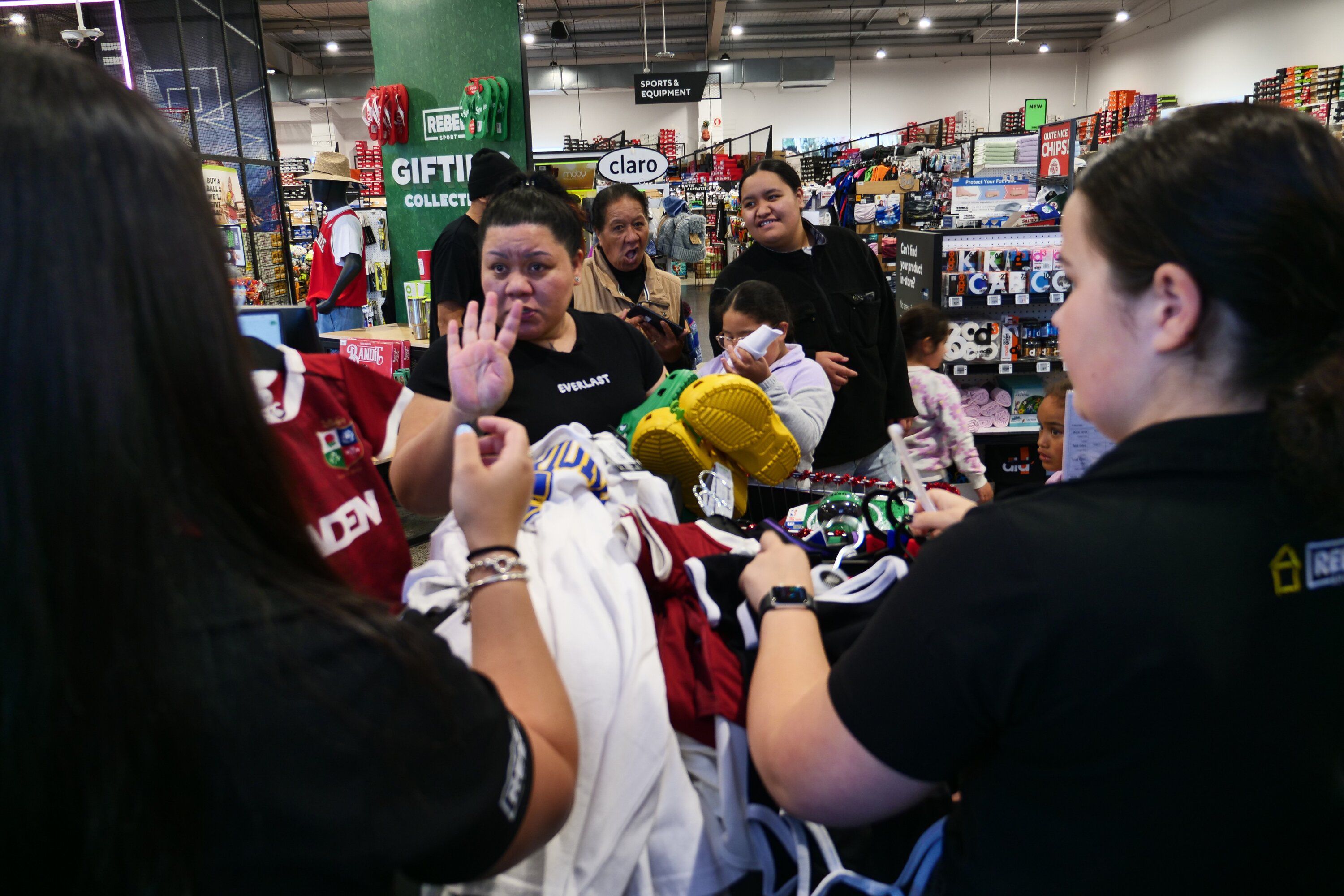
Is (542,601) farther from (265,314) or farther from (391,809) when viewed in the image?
(265,314)

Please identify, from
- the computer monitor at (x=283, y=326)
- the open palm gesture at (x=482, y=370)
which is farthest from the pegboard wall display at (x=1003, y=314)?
the open palm gesture at (x=482, y=370)

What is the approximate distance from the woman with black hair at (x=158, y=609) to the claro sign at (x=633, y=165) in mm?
5237

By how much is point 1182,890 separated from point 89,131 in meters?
1.11

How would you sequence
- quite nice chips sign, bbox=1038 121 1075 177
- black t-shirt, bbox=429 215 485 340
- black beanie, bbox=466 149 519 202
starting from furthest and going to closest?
1. quite nice chips sign, bbox=1038 121 1075 177
2. black beanie, bbox=466 149 519 202
3. black t-shirt, bbox=429 215 485 340

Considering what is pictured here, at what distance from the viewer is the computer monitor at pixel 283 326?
1976 millimetres

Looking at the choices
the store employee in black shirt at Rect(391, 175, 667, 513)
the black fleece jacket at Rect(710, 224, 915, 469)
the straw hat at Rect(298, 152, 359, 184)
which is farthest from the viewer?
the straw hat at Rect(298, 152, 359, 184)

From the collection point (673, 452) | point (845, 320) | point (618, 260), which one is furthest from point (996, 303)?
point (673, 452)

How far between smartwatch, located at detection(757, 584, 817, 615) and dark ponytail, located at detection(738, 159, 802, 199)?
236 centimetres

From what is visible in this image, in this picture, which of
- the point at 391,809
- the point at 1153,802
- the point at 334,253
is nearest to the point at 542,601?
the point at 391,809

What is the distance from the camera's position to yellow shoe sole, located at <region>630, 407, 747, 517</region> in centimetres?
165

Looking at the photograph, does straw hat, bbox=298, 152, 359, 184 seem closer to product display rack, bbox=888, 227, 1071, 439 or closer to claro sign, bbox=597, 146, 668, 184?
claro sign, bbox=597, 146, 668, 184

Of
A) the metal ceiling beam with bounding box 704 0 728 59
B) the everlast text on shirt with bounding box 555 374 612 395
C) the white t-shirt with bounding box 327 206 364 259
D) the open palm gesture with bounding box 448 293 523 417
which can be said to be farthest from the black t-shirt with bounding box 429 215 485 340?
the metal ceiling beam with bounding box 704 0 728 59

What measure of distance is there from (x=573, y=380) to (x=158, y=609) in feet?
4.43

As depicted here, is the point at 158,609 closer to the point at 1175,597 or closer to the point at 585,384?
the point at 1175,597
